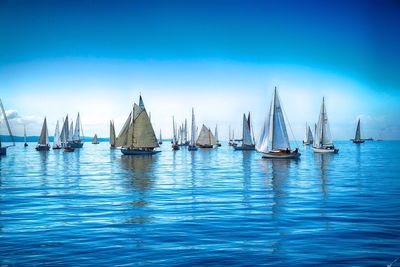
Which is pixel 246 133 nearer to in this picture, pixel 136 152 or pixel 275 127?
pixel 136 152

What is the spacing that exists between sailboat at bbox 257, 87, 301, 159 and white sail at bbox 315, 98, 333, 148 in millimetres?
27220

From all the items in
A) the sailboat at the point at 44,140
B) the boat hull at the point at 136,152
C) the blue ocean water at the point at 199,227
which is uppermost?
the sailboat at the point at 44,140

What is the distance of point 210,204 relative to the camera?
27.6 m

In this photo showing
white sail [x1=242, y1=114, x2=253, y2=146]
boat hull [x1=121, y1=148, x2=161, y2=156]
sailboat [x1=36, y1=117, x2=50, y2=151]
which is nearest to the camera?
boat hull [x1=121, y1=148, x2=161, y2=156]

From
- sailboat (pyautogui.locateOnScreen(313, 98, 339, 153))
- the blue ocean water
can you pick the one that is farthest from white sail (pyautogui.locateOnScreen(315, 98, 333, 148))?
the blue ocean water

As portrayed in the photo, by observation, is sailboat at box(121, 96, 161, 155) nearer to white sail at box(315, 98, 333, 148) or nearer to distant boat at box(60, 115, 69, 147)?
white sail at box(315, 98, 333, 148)

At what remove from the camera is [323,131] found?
363 feet

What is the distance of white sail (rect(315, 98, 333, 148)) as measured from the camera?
351ft

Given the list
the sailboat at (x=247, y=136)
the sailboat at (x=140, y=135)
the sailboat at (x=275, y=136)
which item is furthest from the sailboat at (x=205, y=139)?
the sailboat at (x=275, y=136)

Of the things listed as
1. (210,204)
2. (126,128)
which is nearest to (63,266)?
(210,204)

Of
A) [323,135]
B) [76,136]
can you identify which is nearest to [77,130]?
[76,136]

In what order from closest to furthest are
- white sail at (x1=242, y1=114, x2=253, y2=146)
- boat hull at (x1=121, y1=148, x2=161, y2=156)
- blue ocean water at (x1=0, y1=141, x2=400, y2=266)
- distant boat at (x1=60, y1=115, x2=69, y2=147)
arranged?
blue ocean water at (x1=0, y1=141, x2=400, y2=266)
boat hull at (x1=121, y1=148, x2=161, y2=156)
white sail at (x1=242, y1=114, x2=253, y2=146)
distant boat at (x1=60, y1=115, x2=69, y2=147)

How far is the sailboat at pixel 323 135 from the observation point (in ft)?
352

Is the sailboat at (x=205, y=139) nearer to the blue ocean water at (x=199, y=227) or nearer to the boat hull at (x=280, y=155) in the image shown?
the boat hull at (x=280, y=155)
